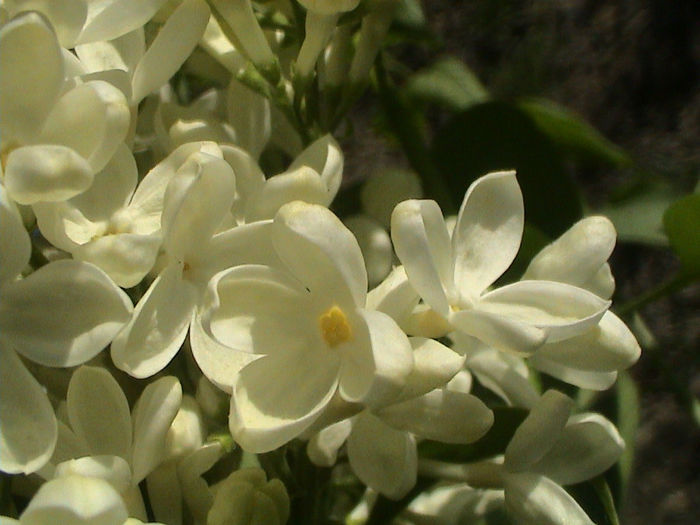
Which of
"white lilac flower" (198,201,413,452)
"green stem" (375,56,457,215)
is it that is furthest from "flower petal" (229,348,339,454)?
"green stem" (375,56,457,215)

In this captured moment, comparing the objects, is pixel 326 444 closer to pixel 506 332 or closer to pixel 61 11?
pixel 506 332

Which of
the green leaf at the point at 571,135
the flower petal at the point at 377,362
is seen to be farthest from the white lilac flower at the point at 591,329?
the green leaf at the point at 571,135

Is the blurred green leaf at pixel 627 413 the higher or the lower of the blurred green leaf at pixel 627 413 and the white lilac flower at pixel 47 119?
the lower

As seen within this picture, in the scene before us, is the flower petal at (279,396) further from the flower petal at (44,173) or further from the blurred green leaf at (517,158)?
the blurred green leaf at (517,158)

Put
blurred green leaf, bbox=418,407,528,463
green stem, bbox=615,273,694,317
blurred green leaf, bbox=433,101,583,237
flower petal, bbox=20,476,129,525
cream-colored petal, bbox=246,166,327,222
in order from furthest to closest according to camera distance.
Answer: blurred green leaf, bbox=433,101,583,237 → green stem, bbox=615,273,694,317 → blurred green leaf, bbox=418,407,528,463 → cream-colored petal, bbox=246,166,327,222 → flower petal, bbox=20,476,129,525

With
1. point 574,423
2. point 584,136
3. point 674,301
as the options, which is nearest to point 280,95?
point 574,423

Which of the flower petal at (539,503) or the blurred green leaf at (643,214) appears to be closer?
the flower petal at (539,503)

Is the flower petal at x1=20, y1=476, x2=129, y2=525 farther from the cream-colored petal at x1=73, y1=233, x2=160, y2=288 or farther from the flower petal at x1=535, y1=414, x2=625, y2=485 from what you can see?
the flower petal at x1=535, y1=414, x2=625, y2=485
